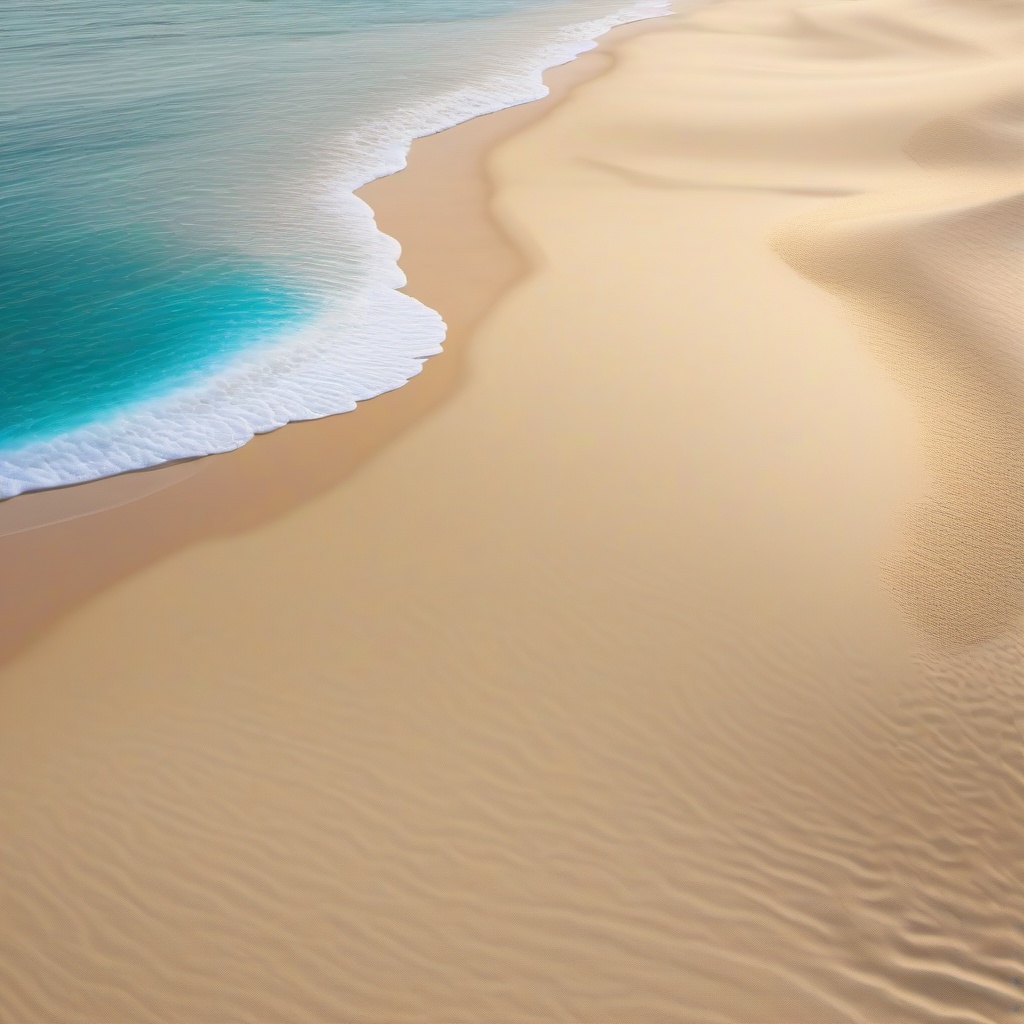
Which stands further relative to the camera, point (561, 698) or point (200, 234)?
point (200, 234)

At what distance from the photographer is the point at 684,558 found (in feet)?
16.5

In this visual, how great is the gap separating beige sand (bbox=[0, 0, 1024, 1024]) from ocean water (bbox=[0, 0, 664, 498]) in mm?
841

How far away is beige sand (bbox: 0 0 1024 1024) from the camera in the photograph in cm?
341

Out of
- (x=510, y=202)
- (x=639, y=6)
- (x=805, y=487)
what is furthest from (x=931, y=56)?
(x=805, y=487)

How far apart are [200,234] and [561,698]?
7732mm

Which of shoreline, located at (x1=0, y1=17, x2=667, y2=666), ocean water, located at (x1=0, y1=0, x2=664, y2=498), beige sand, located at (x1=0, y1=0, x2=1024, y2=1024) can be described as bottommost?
beige sand, located at (x1=0, y1=0, x2=1024, y2=1024)

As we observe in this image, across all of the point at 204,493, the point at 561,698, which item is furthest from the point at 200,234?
the point at 561,698

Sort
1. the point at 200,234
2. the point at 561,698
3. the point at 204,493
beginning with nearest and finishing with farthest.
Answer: the point at 561,698, the point at 204,493, the point at 200,234

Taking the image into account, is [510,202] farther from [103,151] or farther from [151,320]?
[103,151]

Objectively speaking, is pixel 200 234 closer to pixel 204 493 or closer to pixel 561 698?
pixel 204 493

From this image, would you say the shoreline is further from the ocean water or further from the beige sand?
the ocean water

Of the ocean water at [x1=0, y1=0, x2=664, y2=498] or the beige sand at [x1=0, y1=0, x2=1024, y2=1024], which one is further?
the ocean water at [x1=0, y1=0, x2=664, y2=498]

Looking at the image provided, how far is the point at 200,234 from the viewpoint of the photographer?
9.86 meters

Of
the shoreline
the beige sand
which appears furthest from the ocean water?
the beige sand
